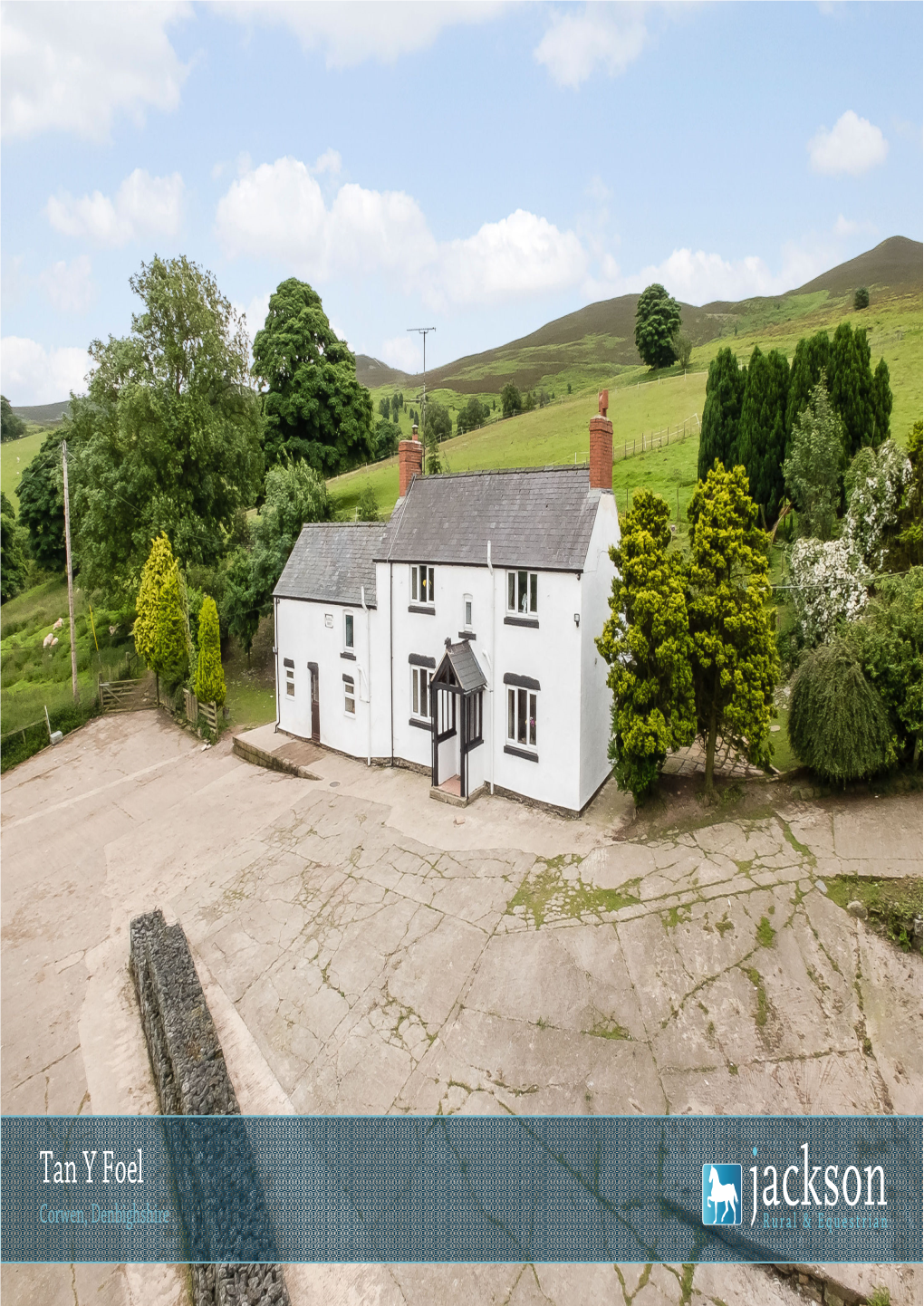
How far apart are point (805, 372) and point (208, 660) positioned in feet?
85.8

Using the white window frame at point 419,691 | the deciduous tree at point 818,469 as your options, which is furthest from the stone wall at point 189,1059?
the deciduous tree at point 818,469

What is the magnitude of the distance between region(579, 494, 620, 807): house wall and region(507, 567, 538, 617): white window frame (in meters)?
1.33

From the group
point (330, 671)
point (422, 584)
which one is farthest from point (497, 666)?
point (330, 671)

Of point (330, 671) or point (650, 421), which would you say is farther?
point (650, 421)

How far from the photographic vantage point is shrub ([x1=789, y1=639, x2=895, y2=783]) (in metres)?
12.7

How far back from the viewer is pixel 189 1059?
32.1ft

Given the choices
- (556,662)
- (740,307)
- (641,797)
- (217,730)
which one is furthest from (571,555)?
(740,307)

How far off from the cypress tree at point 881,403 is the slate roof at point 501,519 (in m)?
15.3

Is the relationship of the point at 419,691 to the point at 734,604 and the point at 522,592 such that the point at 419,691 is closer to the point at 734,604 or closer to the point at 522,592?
the point at 522,592

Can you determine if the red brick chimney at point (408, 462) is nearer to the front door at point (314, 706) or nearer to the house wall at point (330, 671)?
the house wall at point (330, 671)

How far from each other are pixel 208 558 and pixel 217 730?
11.3 meters

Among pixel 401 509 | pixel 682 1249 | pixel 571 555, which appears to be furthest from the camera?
pixel 401 509

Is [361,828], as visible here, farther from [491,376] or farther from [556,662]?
[491,376]

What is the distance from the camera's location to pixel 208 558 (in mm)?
31625
